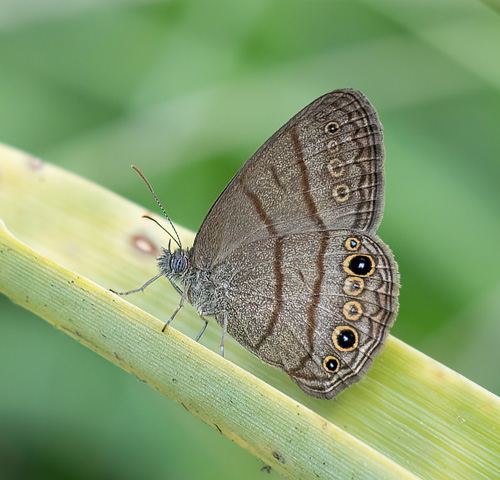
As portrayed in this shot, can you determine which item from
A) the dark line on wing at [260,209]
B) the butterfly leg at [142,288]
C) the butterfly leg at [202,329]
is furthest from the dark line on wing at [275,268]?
the butterfly leg at [142,288]

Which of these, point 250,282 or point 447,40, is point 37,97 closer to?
point 250,282

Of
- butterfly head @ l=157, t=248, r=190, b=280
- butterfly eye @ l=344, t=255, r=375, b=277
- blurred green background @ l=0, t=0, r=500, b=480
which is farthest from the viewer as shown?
blurred green background @ l=0, t=0, r=500, b=480

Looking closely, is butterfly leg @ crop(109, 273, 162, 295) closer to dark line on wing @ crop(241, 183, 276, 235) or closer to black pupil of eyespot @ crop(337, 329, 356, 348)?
dark line on wing @ crop(241, 183, 276, 235)

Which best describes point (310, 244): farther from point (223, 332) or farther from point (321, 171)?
point (223, 332)

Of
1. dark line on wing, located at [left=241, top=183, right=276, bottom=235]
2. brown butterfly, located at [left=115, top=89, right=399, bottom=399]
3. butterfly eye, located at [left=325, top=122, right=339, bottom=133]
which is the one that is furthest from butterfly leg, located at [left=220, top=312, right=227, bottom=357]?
butterfly eye, located at [left=325, top=122, right=339, bottom=133]

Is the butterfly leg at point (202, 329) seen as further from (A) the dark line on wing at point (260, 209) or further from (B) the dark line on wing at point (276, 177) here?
(B) the dark line on wing at point (276, 177)

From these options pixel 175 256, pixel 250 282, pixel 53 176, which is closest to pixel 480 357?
pixel 250 282
